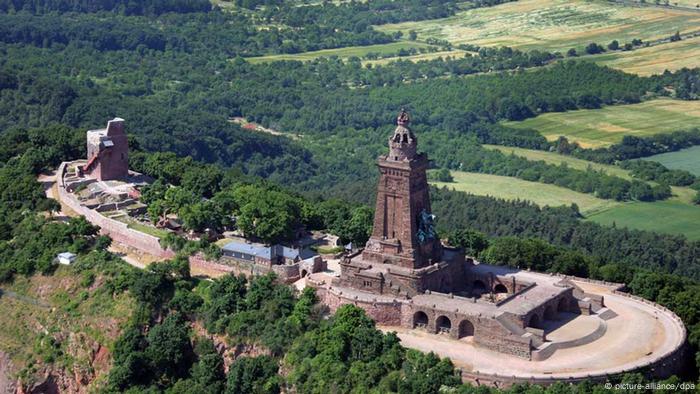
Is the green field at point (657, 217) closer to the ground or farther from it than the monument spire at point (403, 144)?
closer to the ground

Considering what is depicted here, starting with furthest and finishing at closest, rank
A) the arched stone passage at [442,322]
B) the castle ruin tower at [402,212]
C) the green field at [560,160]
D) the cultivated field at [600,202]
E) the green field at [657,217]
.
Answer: the green field at [560,160] → the cultivated field at [600,202] → the green field at [657,217] → the castle ruin tower at [402,212] → the arched stone passage at [442,322]

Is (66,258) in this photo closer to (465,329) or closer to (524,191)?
(465,329)

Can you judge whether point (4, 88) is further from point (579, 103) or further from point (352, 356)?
point (352, 356)

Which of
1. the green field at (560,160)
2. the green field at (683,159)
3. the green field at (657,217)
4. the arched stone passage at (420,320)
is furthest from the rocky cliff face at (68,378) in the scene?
the green field at (683,159)

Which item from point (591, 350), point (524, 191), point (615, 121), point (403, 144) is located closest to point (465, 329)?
point (591, 350)

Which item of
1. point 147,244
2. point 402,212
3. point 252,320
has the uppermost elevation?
point 402,212

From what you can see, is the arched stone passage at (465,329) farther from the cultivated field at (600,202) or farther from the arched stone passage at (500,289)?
the cultivated field at (600,202)

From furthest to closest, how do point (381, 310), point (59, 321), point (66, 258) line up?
point (66, 258) < point (59, 321) < point (381, 310)
